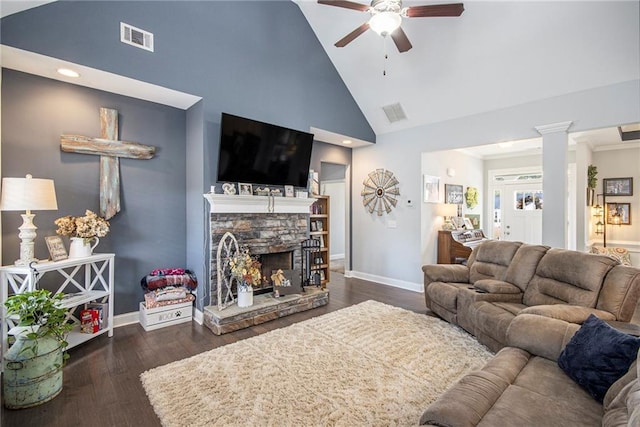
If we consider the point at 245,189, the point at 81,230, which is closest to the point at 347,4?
the point at 245,189

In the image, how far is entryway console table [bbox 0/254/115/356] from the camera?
8.24 ft

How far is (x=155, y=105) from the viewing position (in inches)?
149

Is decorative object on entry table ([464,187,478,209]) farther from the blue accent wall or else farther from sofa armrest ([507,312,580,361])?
sofa armrest ([507,312,580,361])

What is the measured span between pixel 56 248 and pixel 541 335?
13.7 ft

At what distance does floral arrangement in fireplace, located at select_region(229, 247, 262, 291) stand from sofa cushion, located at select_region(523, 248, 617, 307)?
2988mm

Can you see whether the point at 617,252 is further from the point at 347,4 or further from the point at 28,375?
the point at 28,375

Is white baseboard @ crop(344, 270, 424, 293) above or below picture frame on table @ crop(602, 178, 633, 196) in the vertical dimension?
below

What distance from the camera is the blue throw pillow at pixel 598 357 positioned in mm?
1470

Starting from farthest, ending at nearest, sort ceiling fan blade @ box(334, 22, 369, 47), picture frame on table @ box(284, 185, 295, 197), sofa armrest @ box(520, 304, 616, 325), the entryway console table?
1. picture frame on table @ box(284, 185, 295, 197)
2. ceiling fan blade @ box(334, 22, 369, 47)
3. the entryway console table
4. sofa armrest @ box(520, 304, 616, 325)

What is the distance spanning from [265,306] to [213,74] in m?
2.96

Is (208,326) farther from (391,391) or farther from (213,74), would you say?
(213,74)

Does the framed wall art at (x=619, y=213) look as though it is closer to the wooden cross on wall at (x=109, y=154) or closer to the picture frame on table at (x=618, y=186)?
the picture frame on table at (x=618, y=186)

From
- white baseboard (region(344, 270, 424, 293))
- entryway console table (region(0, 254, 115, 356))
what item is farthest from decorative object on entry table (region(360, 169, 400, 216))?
entryway console table (region(0, 254, 115, 356))

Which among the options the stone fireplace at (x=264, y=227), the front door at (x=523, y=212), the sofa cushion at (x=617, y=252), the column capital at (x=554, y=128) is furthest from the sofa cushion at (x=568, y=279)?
the front door at (x=523, y=212)
